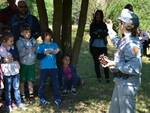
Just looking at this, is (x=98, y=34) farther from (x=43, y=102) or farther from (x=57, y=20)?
(x=43, y=102)

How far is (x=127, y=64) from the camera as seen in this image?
6.10 m

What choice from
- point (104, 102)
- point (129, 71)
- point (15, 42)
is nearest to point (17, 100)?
point (15, 42)

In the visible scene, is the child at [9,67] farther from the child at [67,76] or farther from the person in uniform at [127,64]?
the person in uniform at [127,64]

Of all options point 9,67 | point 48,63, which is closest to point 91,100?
point 48,63

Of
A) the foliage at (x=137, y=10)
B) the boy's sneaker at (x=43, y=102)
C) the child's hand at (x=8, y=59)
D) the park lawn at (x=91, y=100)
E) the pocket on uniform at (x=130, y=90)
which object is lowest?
the park lawn at (x=91, y=100)

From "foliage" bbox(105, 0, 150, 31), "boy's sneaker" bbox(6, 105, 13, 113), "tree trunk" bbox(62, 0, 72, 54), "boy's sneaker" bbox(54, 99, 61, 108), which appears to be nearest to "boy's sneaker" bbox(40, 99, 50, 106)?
"boy's sneaker" bbox(54, 99, 61, 108)

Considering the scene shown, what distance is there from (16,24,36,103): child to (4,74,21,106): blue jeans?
30cm

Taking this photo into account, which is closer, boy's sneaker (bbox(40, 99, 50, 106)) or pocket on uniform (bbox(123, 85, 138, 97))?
pocket on uniform (bbox(123, 85, 138, 97))

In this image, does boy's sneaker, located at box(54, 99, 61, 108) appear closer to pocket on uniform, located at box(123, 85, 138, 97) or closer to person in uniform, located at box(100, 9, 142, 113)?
person in uniform, located at box(100, 9, 142, 113)

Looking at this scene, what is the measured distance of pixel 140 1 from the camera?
20.3 meters

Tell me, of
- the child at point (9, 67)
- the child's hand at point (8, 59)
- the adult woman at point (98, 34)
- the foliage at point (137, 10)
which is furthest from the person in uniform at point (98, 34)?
the foliage at point (137, 10)

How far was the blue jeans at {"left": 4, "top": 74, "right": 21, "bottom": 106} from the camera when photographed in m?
8.28

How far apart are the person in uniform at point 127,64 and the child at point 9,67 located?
2.38m

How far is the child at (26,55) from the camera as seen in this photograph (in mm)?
8508
